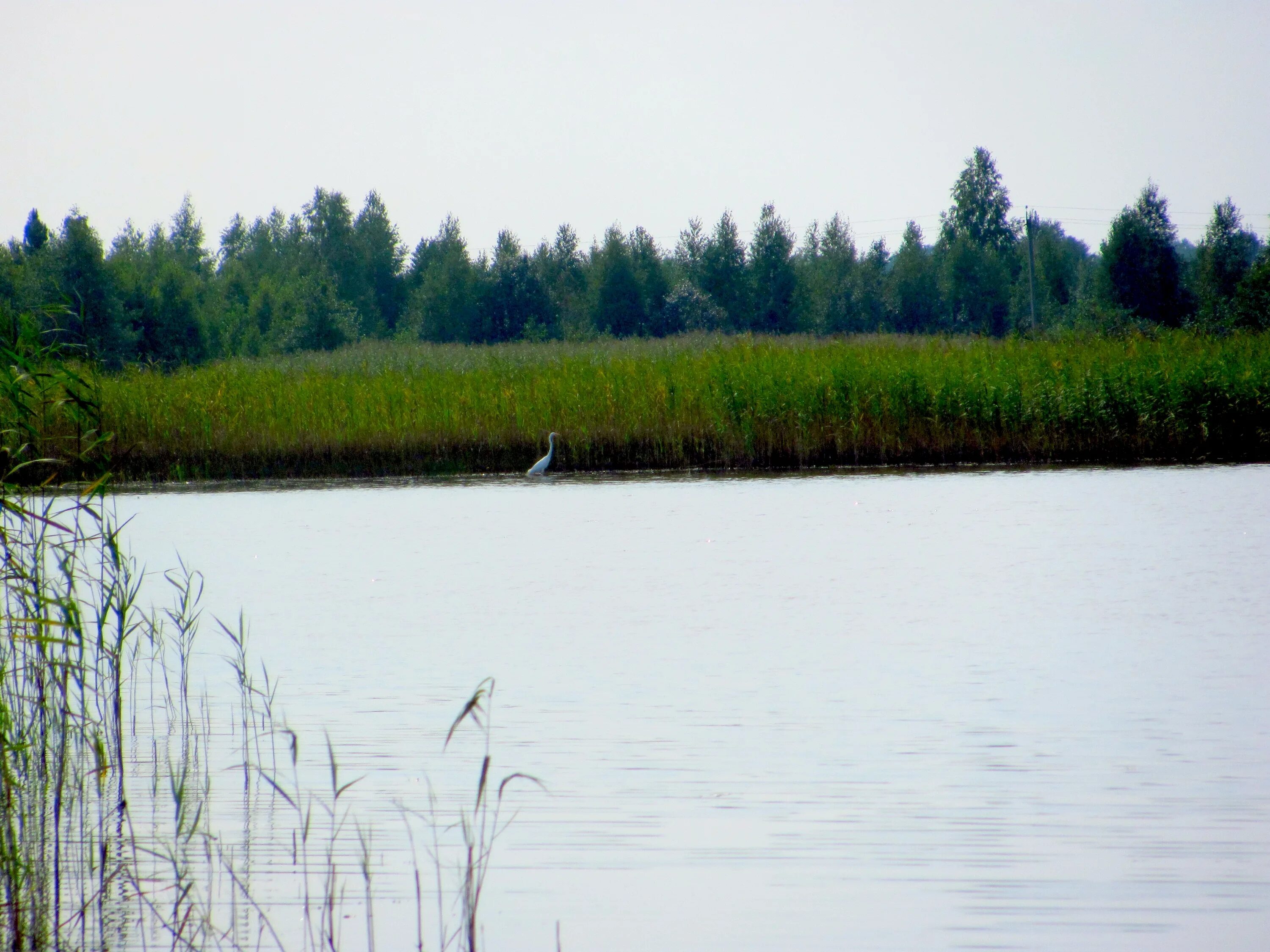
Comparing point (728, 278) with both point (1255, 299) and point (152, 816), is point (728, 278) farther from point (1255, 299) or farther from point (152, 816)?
point (152, 816)

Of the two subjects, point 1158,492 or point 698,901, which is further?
point 1158,492

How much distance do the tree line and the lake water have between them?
23.0 m

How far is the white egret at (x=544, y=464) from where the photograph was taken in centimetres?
1274

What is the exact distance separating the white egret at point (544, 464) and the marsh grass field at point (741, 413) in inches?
23.0

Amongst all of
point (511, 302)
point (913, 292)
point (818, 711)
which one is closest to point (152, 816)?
point (818, 711)

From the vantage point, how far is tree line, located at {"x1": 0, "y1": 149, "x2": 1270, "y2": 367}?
40.1 meters

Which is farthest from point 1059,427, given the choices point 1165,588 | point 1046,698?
point 1046,698

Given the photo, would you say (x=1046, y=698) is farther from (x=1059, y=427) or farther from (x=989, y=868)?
(x=1059, y=427)

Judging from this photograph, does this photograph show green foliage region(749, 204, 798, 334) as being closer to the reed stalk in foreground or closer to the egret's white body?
the egret's white body

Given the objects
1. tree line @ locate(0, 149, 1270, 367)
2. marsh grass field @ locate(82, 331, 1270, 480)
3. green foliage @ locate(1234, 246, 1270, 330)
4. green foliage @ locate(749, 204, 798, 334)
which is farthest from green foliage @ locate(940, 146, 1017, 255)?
marsh grass field @ locate(82, 331, 1270, 480)

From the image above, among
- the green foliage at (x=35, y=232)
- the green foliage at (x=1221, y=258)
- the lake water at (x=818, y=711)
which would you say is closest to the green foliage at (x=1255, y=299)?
the green foliage at (x=1221, y=258)

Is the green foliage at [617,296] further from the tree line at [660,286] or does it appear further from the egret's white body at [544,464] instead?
the egret's white body at [544,464]

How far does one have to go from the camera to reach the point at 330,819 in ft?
11.0

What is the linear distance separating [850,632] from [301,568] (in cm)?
379
